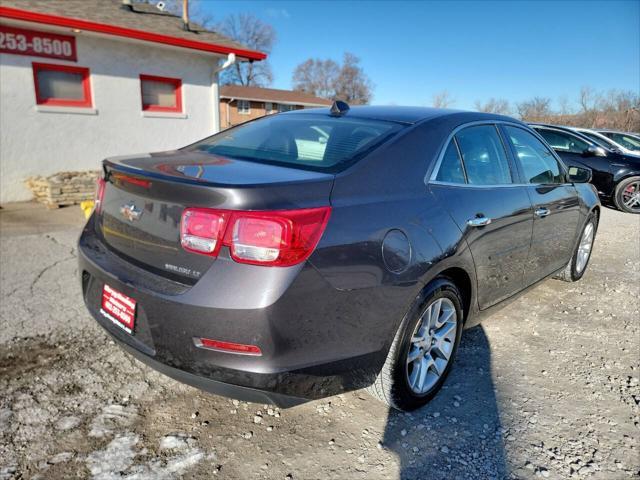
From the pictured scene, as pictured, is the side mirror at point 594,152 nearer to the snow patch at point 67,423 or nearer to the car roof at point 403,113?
the car roof at point 403,113

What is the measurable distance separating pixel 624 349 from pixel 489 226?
1.68m

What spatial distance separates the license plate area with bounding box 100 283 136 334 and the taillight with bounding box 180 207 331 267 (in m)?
0.53

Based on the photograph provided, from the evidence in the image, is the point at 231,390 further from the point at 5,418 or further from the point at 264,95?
the point at 264,95

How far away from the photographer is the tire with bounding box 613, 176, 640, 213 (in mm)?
9766

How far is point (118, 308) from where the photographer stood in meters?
2.20

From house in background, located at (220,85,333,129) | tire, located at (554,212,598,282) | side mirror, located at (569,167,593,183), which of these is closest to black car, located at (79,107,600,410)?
side mirror, located at (569,167,593,183)

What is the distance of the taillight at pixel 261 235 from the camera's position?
180cm

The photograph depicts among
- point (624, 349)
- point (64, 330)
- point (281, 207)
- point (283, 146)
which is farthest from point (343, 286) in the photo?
point (624, 349)

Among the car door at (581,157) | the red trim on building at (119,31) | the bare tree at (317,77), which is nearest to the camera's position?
the red trim on building at (119,31)

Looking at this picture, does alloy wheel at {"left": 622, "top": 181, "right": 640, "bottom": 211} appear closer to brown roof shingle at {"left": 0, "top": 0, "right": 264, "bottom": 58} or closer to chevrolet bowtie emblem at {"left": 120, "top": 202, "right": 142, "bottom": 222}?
brown roof shingle at {"left": 0, "top": 0, "right": 264, "bottom": 58}

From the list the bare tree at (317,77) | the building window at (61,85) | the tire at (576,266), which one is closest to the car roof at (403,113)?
the tire at (576,266)

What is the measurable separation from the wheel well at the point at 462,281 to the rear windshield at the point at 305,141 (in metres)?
0.84

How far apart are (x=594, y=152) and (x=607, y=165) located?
39cm

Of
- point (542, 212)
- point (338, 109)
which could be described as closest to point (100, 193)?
point (338, 109)
